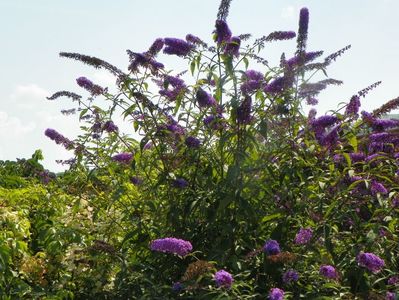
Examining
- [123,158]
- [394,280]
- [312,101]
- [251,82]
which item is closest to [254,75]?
[251,82]

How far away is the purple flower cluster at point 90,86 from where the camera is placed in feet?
15.1

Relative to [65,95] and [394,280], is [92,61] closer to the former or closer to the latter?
[65,95]

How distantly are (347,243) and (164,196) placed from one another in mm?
1354

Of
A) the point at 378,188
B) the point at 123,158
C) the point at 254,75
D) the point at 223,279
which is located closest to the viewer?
the point at 223,279

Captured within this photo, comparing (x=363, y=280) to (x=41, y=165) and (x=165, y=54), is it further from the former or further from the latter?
(x=41, y=165)

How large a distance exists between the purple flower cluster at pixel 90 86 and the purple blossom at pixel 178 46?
0.66m

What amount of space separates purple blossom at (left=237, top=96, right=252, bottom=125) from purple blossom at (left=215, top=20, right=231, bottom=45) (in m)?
0.49

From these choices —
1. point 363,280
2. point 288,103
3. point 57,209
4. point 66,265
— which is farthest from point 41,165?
point 363,280

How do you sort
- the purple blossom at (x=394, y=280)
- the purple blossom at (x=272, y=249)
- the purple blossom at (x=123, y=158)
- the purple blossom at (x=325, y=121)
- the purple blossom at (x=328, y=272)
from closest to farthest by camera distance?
the purple blossom at (x=328, y=272), the purple blossom at (x=272, y=249), the purple blossom at (x=394, y=280), the purple blossom at (x=325, y=121), the purple blossom at (x=123, y=158)

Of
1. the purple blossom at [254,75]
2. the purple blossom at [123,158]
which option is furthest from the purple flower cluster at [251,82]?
the purple blossom at [123,158]

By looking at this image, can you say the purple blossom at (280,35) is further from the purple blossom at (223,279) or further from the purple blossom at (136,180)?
the purple blossom at (223,279)

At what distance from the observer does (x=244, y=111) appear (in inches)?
157

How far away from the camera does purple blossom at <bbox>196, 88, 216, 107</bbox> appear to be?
13.7 feet

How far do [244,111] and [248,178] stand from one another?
1.60 feet
